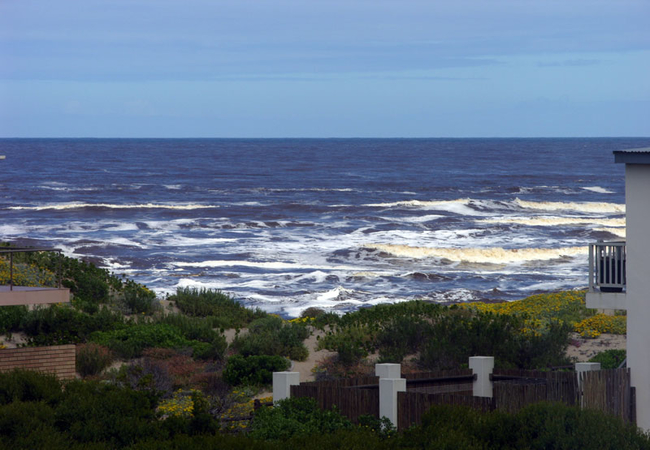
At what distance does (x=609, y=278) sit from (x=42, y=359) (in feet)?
28.2

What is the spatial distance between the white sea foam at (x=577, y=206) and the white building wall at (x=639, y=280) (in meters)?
48.8

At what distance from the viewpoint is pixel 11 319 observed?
17094 mm

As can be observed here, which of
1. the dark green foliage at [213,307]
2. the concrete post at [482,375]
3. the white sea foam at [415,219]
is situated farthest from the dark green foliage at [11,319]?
the white sea foam at [415,219]

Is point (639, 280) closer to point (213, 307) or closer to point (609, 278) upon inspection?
point (609, 278)

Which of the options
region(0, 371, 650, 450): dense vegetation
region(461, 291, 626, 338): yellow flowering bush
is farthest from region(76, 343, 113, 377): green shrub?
region(461, 291, 626, 338): yellow flowering bush

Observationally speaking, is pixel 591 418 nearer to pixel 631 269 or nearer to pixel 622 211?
pixel 631 269

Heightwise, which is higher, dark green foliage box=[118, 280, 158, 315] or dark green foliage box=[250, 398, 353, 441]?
dark green foliage box=[118, 280, 158, 315]

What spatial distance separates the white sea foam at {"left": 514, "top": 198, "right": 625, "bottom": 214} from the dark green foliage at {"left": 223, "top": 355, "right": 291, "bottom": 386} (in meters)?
45.8

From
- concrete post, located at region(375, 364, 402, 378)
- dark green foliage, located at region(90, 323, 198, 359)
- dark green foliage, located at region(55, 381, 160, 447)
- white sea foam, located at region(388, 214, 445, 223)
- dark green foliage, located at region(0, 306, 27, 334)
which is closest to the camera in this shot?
A: dark green foliage, located at region(55, 381, 160, 447)

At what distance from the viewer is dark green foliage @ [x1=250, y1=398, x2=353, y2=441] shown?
938cm

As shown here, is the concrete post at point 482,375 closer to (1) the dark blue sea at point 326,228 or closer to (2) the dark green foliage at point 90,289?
(2) the dark green foliage at point 90,289

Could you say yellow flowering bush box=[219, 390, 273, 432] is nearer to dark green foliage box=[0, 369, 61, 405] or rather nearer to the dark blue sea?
dark green foliage box=[0, 369, 61, 405]

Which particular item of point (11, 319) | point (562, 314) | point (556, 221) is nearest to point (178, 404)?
point (11, 319)

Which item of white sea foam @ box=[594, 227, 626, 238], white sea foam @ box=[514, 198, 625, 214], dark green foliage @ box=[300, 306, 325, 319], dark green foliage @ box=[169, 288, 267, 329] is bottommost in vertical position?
dark green foliage @ box=[300, 306, 325, 319]
